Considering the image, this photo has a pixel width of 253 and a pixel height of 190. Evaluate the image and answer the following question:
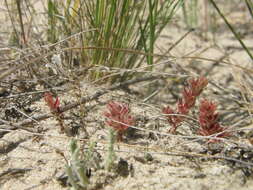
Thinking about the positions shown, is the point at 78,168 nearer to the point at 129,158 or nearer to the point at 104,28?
the point at 129,158

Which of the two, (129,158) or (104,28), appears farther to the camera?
(104,28)

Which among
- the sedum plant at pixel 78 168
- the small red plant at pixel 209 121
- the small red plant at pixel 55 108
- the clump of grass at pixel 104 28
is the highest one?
the clump of grass at pixel 104 28

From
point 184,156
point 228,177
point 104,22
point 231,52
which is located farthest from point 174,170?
point 231,52

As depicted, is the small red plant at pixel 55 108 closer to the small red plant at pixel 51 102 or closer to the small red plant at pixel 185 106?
the small red plant at pixel 51 102

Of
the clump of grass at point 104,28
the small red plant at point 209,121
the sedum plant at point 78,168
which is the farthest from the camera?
the clump of grass at point 104,28

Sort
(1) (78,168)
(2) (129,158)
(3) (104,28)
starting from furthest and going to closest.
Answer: (3) (104,28), (2) (129,158), (1) (78,168)

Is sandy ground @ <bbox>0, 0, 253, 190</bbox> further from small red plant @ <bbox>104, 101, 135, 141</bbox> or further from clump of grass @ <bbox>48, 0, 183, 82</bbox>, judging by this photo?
clump of grass @ <bbox>48, 0, 183, 82</bbox>

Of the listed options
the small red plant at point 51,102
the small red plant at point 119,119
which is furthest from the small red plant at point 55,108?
the small red plant at point 119,119

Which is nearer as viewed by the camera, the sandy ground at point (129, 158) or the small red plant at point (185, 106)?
the sandy ground at point (129, 158)

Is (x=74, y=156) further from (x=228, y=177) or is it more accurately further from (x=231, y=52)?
(x=231, y=52)

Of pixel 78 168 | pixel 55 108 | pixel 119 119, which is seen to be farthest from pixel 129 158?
pixel 55 108

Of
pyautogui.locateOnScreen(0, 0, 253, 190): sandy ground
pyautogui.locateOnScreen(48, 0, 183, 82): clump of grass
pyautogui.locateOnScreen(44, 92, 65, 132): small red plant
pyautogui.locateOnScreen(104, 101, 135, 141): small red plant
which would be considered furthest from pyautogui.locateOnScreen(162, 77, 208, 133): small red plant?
pyautogui.locateOnScreen(44, 92, 65, 132): small red plant

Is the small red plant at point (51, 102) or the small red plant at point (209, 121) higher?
the small red plant at point (51, 102)
